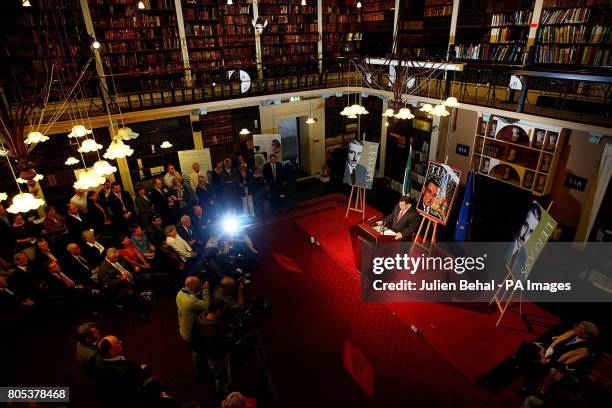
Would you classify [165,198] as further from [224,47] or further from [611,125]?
[611,125]

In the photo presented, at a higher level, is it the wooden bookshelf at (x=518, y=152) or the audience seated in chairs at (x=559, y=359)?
the wooden bookshelf at (x=518, y=152)

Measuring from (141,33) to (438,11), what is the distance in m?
7.51

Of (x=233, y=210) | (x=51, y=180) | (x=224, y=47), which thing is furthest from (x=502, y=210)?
(x=51, y=180)

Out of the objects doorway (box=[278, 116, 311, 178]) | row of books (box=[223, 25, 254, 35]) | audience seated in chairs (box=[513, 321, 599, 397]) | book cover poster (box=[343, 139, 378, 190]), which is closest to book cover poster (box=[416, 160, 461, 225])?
book cover poster (box=[343, 139, 378, 190])

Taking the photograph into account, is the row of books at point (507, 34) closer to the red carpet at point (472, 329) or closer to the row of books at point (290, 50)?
the row of books at point (290, 50)

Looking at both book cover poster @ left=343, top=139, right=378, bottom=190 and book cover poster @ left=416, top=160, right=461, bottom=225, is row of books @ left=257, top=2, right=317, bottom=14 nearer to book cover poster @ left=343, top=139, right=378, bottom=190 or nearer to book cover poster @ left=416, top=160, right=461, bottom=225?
book cover poster @ left=343, top=139, right=378, bottom=190

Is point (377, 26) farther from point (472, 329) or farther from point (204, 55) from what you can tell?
point (472, 329)

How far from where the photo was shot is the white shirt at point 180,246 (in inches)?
246

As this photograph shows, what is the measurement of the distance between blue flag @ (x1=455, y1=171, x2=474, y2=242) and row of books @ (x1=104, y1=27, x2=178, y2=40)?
7.89m

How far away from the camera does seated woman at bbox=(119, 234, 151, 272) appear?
5.97m

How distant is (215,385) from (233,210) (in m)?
4.78

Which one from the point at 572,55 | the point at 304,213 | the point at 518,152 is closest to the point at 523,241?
the point at 518,152

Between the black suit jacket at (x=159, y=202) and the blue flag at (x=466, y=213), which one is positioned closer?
the blue flag at (x=466, y=213)

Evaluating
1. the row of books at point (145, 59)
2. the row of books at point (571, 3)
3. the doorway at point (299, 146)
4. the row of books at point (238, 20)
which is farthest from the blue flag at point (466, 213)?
A: the row of books at point (145, 59)
